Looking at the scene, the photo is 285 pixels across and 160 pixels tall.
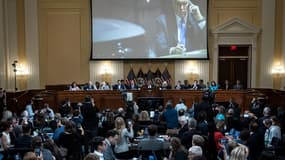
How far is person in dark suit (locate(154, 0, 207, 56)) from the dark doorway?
1.45 m

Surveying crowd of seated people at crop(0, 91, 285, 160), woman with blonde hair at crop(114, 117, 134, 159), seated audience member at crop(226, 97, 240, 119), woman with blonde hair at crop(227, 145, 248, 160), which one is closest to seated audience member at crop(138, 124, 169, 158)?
crowd of seated people at crop(0, 91, 285, 160)

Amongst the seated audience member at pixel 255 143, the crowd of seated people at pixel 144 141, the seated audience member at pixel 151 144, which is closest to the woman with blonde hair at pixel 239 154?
the crowd of seated people at pixel 144 141

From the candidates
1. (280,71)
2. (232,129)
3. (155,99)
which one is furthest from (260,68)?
→ (232,129)

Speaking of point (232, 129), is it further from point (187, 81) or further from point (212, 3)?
point (212, 3)

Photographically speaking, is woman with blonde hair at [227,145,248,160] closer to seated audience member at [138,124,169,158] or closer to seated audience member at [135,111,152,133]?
seated audience member at [138,124,169,158]

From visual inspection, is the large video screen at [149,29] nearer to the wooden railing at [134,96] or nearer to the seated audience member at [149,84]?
the seated audience member at [149,84]

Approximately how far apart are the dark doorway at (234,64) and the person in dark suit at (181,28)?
1453 mm

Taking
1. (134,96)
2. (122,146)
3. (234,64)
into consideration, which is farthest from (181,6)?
(122,146)

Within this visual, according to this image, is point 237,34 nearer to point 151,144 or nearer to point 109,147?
point 151,144

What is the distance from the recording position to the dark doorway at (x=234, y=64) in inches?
842

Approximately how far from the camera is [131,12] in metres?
20.9

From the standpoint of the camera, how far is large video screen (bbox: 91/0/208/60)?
68.4 ft

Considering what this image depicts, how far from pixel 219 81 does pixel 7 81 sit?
11184mm

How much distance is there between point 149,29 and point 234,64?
508 cm
